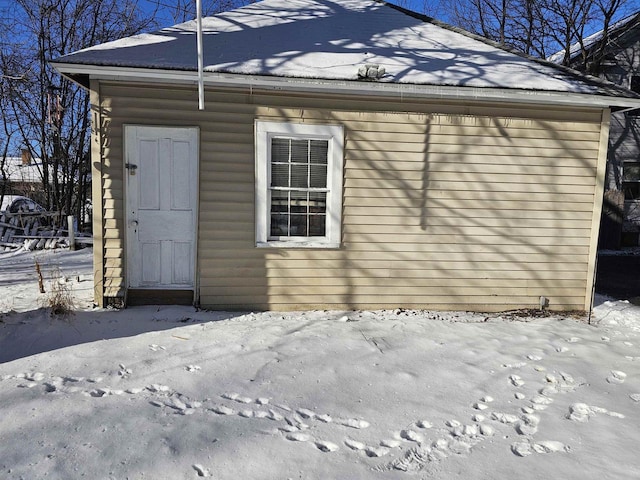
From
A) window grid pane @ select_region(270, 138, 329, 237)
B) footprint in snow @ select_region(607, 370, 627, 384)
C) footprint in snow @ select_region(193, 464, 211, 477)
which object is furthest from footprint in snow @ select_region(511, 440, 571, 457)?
window grid pane @ select_region(270, 138, 329, 237)

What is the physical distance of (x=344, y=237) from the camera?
5.54 m

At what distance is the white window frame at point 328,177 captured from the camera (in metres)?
5.29

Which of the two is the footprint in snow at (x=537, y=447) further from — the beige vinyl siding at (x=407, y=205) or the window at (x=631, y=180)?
the window at (x=631, y=180)

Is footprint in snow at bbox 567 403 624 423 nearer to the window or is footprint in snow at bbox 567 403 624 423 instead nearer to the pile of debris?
the pile of debris

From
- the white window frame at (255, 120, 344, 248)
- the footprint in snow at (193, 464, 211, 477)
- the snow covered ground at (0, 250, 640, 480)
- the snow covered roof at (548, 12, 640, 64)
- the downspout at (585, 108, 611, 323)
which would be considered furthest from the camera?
the snow covered roof at (548, 12, 640, 64)

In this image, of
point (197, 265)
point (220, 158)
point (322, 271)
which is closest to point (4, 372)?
point (197, 265)

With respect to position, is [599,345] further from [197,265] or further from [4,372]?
[4,372]

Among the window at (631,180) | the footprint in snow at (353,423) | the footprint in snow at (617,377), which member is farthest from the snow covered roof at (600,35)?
the footprint in snow at (353,423)

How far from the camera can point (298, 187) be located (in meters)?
5.51

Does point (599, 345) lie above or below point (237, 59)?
below

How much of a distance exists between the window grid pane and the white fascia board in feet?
2.25

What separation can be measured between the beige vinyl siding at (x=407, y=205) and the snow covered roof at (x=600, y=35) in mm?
12238

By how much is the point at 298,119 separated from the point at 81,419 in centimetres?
392

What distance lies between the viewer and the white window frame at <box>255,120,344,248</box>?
208 inches
